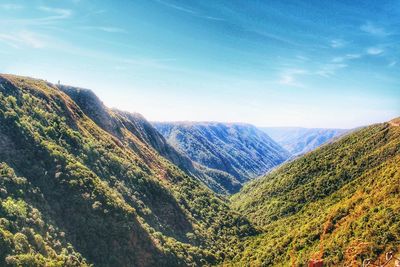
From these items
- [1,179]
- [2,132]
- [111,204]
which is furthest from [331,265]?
[2,132]

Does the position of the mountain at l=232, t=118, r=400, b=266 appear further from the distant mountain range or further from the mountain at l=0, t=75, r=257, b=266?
the mountain at l=0, t=75, r=257, b=266

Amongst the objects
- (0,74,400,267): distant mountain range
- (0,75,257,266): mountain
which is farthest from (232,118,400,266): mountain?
(0,75,257,266): mountain

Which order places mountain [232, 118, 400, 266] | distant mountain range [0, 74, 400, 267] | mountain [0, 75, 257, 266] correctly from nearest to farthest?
1. mountain [0, 75, 257, 266]
2. distant mountain range [0, 74, 400, 267]
3. mountain [232, 118, 400, 266]

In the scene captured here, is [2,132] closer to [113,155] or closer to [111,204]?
[111,204]

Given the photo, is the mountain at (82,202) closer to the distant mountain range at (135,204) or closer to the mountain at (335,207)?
the distant mountain range at (135,204)

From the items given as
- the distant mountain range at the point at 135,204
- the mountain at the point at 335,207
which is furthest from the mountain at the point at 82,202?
the mountain at the point at 335,207

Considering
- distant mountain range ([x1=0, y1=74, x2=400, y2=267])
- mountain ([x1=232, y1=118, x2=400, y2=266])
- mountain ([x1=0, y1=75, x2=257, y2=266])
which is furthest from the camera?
mountain ([x1=232, y1=118, x2=400, y2=266])
